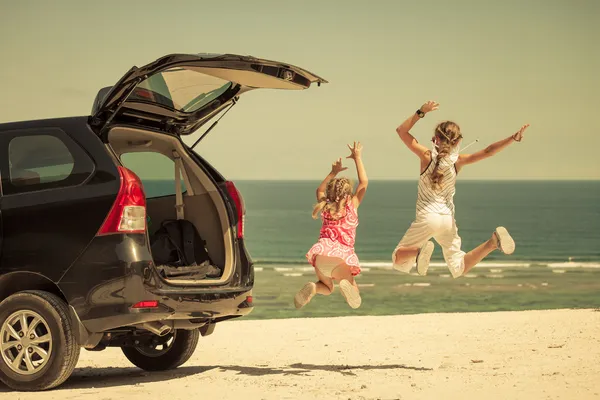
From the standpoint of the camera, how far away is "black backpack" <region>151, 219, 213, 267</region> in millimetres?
8758

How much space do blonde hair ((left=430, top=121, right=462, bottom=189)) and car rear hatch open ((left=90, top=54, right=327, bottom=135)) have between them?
1277 millimetres

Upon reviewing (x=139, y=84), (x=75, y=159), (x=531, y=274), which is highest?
(x=139, y=84)

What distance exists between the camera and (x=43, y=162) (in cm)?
810

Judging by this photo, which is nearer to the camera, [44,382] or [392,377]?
[44,382]

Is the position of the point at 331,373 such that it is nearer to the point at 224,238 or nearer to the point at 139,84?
the point at 224,238

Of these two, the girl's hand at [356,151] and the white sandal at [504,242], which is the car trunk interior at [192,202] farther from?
the white sandal at [504,242]

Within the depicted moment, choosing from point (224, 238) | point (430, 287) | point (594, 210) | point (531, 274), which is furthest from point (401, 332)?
point (594, 210)

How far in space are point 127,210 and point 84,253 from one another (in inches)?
17.1

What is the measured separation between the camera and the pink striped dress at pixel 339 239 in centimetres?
931

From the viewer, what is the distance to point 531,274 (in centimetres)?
4150

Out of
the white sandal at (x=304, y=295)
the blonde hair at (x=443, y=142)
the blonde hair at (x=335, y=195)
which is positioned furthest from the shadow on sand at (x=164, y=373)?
the blonde hair at (x=443, y=142)

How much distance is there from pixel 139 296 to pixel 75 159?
113 cm

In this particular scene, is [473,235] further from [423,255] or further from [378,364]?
[423,255]

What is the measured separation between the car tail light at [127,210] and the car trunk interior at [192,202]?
3.14 feet
